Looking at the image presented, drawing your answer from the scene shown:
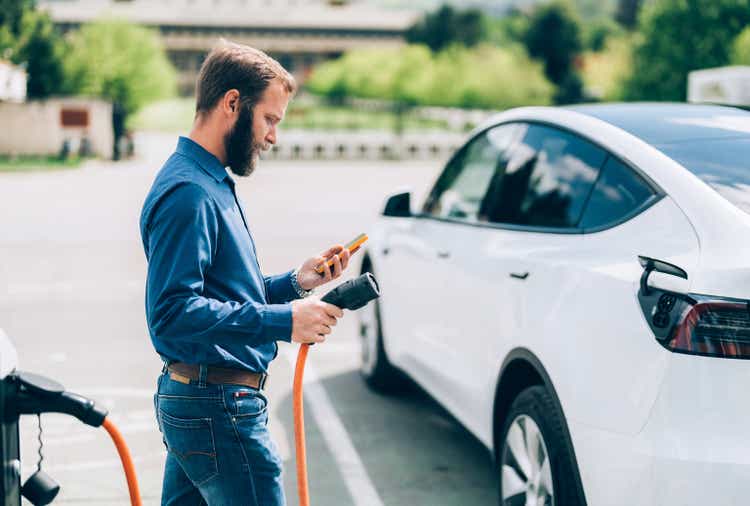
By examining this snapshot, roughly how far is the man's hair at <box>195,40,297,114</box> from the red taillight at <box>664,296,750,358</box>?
125 centimetres

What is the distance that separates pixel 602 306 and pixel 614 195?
0.60 metres

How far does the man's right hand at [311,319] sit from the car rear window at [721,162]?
1.31 meters

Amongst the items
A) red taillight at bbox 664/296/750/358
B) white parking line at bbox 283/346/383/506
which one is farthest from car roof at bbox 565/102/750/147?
white parking line at bbox 283/346/383/506

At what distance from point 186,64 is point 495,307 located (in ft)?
375

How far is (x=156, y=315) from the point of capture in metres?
2.45

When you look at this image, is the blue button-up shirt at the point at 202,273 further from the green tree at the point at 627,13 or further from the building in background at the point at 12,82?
the green tree at the point at 627,13

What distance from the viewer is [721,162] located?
3.29 meters

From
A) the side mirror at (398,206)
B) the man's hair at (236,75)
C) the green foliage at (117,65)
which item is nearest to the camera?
the man's hair at (236,75)

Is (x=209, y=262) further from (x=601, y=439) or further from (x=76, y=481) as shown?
(x=76, y=481)

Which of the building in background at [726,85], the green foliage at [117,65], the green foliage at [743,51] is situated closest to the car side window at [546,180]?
the building in background at [726,85]

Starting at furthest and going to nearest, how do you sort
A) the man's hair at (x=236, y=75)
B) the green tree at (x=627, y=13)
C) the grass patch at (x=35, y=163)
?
the green tree at (x=627, y=13) → the grass patch at (x=35, y=163) → the man's hair at (x=236, y=75)

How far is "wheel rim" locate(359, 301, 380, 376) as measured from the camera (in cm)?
611

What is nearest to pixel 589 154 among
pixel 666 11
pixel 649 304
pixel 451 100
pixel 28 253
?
pixel 649 304

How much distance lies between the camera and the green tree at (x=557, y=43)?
85.1m
